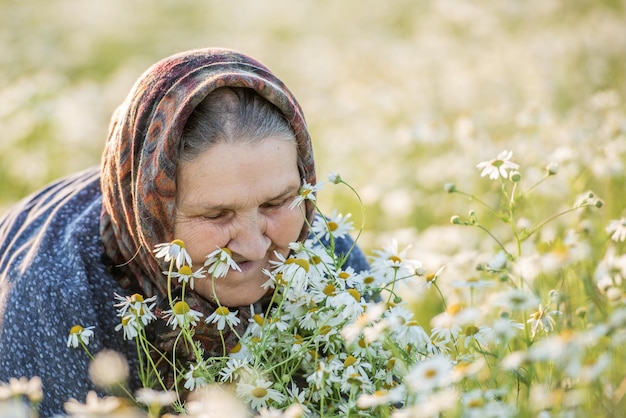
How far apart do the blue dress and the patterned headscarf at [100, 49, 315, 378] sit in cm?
8

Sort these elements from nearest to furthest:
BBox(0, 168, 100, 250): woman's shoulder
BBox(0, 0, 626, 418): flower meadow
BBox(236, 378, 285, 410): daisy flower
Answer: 1. BBox(0, 0, 626, 418): flower meadow
2. BBox(236, 378, 285, 410): daisy flower
3. BBox(0, 168, 100, 250): woman's shoulder

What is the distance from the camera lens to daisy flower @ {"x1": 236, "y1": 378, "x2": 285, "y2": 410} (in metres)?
1.45

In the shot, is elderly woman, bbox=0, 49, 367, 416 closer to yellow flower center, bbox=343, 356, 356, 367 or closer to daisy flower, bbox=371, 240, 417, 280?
daisy flower, bbox=371, 240, 417, 280

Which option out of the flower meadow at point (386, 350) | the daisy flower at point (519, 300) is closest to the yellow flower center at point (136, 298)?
the flower meadow at point (386, 350)

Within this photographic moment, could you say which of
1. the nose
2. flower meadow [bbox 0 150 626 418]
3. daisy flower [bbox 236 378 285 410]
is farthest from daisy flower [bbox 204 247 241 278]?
daisy flower [bbox 236 378 285 410]

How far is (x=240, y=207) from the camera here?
5.53 ft

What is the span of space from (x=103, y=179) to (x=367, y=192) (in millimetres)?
1829

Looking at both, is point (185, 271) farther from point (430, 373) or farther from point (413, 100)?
point (413, 100)

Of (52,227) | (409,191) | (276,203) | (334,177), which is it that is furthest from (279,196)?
(409,191)

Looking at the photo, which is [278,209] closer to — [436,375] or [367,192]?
[436,375]

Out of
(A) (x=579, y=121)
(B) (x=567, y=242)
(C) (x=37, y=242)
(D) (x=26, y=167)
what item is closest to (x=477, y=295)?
(B) (x=567, y=242)

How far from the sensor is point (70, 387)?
182 centimetres

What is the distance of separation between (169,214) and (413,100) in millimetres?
3077

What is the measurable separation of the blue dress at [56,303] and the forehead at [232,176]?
385 mm
